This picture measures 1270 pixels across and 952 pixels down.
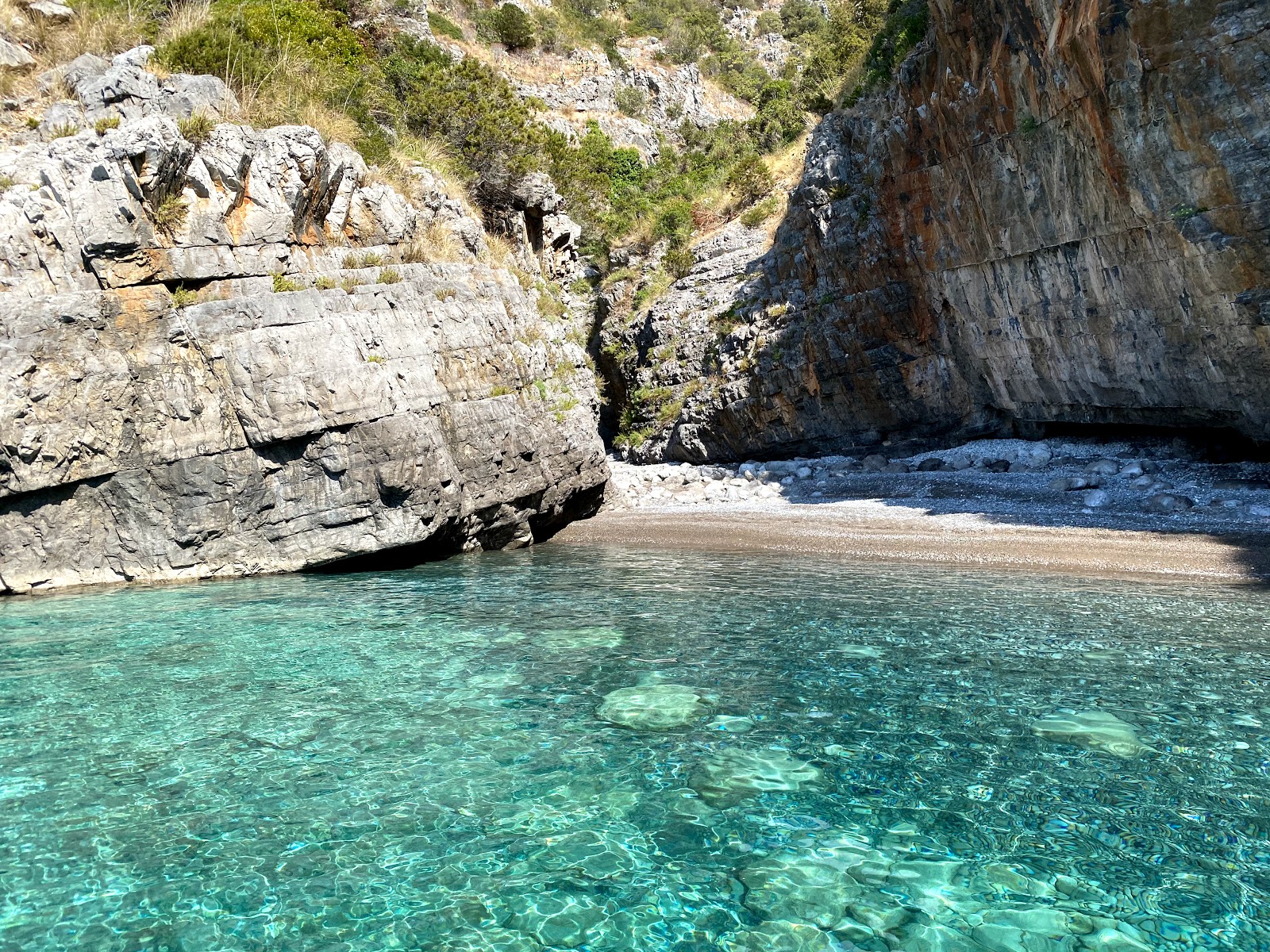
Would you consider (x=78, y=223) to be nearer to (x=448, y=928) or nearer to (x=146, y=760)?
(x=146, y=760)

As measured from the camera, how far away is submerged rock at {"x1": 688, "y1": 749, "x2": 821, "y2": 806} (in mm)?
4562

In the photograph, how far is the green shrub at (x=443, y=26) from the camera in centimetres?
3878

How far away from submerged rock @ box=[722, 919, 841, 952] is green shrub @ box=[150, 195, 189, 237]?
11.5 meters

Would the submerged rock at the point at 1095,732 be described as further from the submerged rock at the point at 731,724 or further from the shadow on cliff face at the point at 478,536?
the shadow on cliff face at the point at 478,536

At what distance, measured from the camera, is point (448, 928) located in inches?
134

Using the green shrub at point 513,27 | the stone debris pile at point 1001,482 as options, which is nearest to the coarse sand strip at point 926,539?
the stone debris pile at point 1001,482

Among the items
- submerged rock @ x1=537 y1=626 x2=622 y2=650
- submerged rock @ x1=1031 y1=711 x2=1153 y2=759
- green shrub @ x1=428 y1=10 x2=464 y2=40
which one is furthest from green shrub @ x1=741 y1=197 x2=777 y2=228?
green shrub @ x1=428 y1=10 x2=464 y2=40

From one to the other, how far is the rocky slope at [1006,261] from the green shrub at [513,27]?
79.8ft

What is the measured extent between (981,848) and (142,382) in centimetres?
1083

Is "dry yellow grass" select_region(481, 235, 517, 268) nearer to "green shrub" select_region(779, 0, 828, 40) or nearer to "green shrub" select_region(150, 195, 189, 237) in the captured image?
"green shrub" select_region(150, 195, 189, 237)

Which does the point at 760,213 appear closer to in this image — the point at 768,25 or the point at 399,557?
the point at 399,557

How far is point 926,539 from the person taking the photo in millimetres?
12156

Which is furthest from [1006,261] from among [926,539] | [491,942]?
[491,942]

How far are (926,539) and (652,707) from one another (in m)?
7.56
